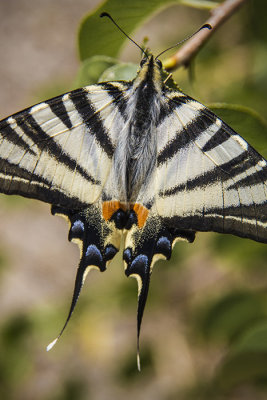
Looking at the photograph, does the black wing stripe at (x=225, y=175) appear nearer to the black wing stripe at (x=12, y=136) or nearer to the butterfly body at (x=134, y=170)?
the butterfly body at (x=134, y=170)

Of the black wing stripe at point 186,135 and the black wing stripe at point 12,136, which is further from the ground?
the black wing stripe at point 12,136

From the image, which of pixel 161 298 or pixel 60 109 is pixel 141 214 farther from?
pixel 161 298

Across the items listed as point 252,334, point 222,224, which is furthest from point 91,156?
point 252,334

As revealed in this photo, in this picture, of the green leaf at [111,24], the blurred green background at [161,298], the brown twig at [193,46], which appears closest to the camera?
the brown twig at [193,46]

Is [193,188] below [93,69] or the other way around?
below

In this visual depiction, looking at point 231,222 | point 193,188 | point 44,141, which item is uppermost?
point 44,141

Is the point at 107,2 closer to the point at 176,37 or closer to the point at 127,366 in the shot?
the point at 176,37

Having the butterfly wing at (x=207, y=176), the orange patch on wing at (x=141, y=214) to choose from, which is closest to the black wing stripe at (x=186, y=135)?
the butterfly wing at (x=207, y=176)

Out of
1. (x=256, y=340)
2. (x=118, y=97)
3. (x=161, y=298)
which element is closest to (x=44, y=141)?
(x=118, y=97)
